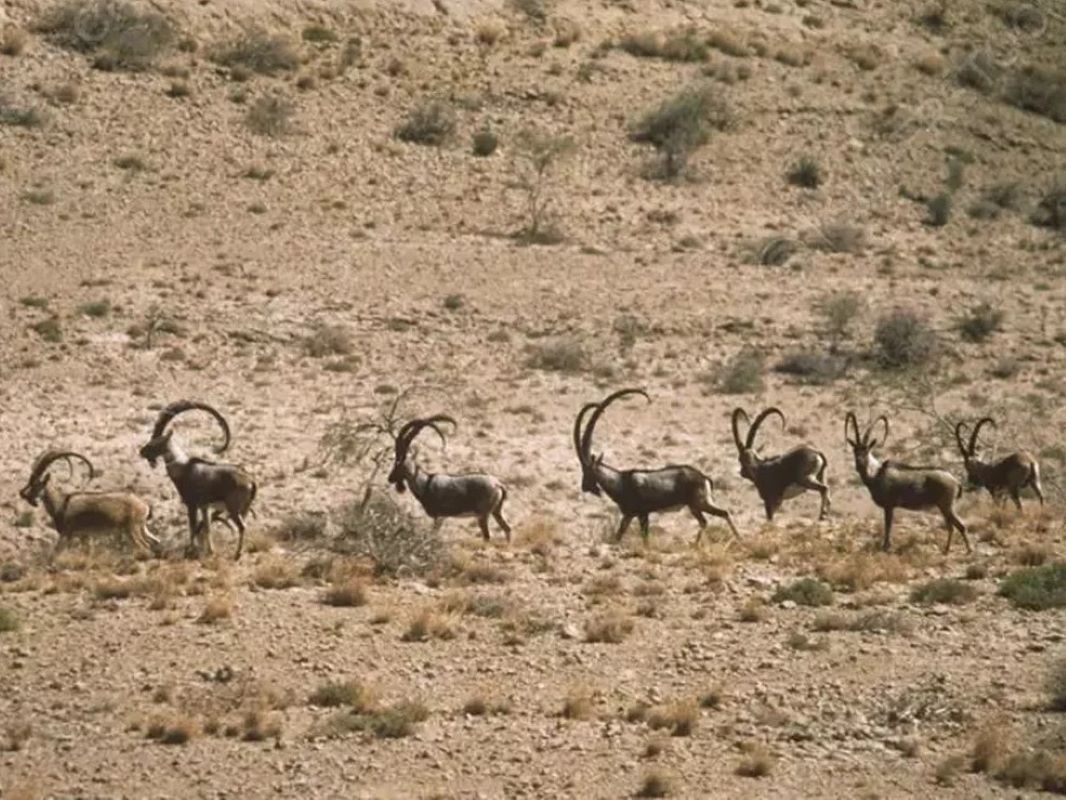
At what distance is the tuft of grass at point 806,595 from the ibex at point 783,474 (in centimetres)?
473

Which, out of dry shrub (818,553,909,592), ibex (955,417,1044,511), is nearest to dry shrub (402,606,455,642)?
dry shrub (818,553,909,592)

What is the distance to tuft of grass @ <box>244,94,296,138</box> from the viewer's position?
152 ft

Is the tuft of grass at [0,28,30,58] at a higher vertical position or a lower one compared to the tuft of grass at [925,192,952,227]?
higher

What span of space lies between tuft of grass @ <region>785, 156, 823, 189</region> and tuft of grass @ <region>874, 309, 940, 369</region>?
26.2 ft

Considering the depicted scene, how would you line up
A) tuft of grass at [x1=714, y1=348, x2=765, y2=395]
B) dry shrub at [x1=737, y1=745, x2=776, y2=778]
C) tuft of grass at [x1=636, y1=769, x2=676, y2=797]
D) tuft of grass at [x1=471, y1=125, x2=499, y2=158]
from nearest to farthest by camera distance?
tuft of grass at [x1=636, y1=769, x2=676, y2=797] → dry shrub at [x1=737, y1=745, x2=776, y2=778] → tuft of grass at [x1=714, y1=348, x2=765, y2=395] → tuft of grass at [x1=471, y1=125, x2=499, y2=158]

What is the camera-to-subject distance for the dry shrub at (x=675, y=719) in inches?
806

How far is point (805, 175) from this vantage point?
1934 inches

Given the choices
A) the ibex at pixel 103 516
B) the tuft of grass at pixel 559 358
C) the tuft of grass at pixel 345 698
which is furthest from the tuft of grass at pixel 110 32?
the tuft of grass at pixel 345 698

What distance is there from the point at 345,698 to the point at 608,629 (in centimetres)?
300

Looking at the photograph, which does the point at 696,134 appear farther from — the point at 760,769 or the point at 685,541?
the point at 760,769

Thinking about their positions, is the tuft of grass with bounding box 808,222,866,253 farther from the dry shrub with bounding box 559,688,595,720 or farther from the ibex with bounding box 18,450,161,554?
the dry shrub with bounding box 559,688,595,720

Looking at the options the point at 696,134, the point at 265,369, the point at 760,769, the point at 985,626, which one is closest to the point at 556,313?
the point at 265,369

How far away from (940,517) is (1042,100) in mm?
28380

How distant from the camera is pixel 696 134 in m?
49.3
